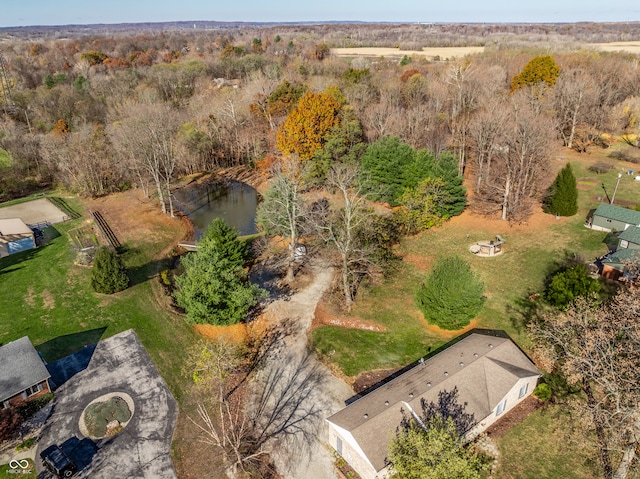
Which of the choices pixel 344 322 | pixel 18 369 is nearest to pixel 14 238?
pixel 18 369

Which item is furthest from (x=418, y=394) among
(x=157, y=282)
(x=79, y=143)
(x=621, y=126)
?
(x=621, y=126)

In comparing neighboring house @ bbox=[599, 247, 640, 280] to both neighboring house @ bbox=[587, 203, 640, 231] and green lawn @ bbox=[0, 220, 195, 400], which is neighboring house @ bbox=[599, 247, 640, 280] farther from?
green lawn @ bbox=[0, 220, 195, 400]

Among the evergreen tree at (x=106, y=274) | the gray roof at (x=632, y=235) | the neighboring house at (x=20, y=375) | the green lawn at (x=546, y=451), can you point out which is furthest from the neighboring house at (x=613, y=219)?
the neighboring house at (x=20, y=375)

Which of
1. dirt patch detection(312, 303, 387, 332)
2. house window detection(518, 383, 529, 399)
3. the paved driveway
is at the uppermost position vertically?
the paved driveway

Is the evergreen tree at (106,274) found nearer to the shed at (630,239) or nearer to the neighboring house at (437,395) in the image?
the neighboring house at (437,395)

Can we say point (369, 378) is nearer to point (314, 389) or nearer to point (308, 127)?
point (314, 389)

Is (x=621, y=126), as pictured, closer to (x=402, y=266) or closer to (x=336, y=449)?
(x=402, y=266)

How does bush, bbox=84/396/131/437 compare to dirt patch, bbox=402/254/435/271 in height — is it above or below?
below

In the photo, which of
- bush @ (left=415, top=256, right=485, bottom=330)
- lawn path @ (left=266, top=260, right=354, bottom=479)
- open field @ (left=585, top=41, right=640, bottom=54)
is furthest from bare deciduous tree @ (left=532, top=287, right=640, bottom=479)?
open field @ (left=585, top=41, right=640, bottom=54)
